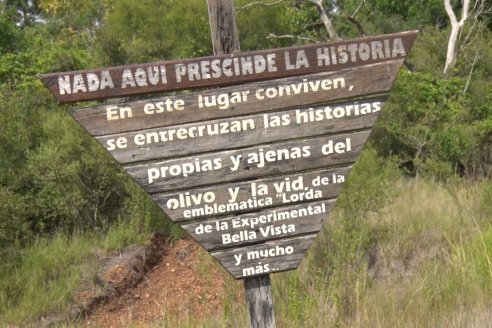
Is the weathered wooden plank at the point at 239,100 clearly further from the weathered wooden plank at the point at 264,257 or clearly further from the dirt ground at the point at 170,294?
the dirt ground at the point at 170,294

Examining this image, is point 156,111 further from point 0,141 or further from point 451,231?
point 0,141

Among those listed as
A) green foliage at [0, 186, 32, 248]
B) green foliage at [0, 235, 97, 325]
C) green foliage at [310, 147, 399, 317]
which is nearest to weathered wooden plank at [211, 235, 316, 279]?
green foliage at [310, 147, 399, 317]

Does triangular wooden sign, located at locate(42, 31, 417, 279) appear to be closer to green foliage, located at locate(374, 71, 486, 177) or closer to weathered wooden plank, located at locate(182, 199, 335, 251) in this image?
weathered wooden plank, located at locate(182, 199, 335, 251)

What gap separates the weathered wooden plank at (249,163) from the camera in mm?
2799

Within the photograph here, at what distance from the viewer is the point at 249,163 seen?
284 centimetres

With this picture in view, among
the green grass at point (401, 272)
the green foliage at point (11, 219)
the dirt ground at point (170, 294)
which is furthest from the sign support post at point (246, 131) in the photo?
the green foliage at point (11, 219)

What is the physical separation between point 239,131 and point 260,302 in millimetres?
867

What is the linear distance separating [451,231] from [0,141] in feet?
16.7

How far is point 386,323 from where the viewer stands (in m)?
3.87

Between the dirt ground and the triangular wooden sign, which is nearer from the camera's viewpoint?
the triangular wooden sign

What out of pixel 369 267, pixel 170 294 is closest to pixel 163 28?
pixel 170 294

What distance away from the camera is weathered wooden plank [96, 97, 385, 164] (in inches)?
109

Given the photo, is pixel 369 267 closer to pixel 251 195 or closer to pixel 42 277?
pixel 42 277

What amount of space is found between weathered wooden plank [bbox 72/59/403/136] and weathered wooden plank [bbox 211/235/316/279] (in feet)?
2.08
